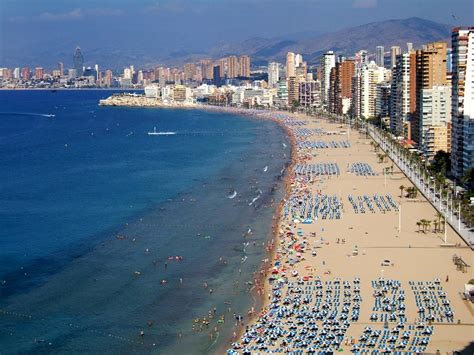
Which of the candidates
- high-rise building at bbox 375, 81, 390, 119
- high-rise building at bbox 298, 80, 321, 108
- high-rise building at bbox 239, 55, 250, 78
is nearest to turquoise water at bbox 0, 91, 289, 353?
high-rise building at bbox 375, 81, 390, 119

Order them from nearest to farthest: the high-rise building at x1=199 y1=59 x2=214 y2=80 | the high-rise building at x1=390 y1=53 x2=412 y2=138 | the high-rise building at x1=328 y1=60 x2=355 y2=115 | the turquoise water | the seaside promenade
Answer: the seaside promenade
the turquoise water
the high-rise building at x1=390 y1=53 x2=412 y2=138
the high-rise building at x1=328 y1=60 x2=355 y2=115
the high-rise building at x1=199 y1=59 x2=214 y2=80

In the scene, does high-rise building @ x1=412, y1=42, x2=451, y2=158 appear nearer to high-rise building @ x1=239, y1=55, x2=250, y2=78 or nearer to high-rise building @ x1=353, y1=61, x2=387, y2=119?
high-rise building @ x1=353, y1=61, x2=387, y2=119

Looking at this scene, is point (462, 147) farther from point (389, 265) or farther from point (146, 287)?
point (146, 287)

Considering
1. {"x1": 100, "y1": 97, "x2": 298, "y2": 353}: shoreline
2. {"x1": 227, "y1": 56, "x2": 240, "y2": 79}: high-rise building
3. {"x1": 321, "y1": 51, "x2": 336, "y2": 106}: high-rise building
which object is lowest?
{"x1": 100, "y1": 97, "x2": 298, "y2": 353}: shoreline

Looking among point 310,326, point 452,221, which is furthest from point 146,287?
point 452,221

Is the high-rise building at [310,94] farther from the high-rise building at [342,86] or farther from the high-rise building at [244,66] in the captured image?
the high-rise building at [244,66]

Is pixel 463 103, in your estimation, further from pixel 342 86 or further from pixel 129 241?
pixel 342 86
